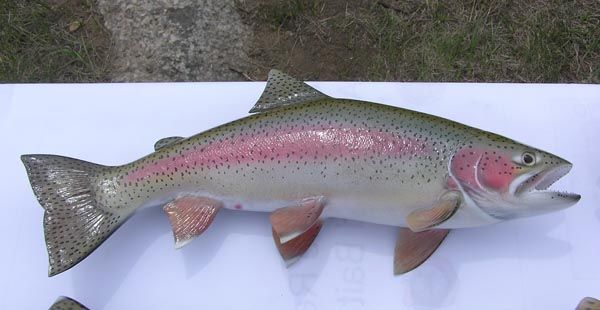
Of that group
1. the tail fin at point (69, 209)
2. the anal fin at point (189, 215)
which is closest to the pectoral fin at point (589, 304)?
the anal fin at point (189, 215)

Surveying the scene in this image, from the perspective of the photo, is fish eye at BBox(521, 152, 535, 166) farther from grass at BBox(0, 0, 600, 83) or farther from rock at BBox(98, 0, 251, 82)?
rock at BBox(98, 0, 251, 82)

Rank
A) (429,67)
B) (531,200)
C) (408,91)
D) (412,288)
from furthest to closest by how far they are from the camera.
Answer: (429,67) < (408,91) < (412,288) < (531,200)

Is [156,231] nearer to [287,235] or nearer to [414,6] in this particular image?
[287,235]

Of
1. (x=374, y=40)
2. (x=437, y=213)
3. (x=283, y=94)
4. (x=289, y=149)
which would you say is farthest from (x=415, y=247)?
(x=374, y=40)

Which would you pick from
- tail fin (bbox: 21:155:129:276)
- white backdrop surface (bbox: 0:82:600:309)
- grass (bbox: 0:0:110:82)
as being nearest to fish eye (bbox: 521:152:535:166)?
Answer: white backdrop surface (bbox: 0:82:600:309)

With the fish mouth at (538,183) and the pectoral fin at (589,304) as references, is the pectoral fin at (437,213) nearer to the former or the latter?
the fish mouth at (538,183)

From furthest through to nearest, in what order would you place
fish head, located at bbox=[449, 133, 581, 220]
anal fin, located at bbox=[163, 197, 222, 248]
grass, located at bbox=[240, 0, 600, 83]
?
grass, located at bbox=[240, 0, 600, 83]
anal fin, located at bbox=[163, 197, 222, 248]
fish head, located at bbox=[449, 133, 581, 220]

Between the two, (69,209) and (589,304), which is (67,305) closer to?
(69,209)

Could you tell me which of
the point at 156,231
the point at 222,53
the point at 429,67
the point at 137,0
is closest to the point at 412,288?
the point at 156,231
